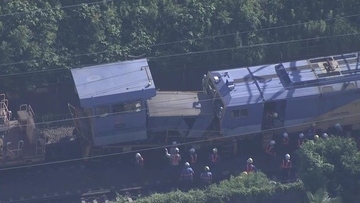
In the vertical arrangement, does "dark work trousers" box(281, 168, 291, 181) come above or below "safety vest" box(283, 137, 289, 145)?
below

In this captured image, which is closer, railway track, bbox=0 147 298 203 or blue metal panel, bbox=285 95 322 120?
railway track, bbox=0 147 298 203

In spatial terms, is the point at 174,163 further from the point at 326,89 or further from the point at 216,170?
the point at 326,89

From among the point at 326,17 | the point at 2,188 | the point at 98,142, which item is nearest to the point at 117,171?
the point at 98,142

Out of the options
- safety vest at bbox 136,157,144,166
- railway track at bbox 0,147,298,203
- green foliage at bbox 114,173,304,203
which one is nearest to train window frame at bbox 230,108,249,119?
railway track at bbox 0,147,298,203

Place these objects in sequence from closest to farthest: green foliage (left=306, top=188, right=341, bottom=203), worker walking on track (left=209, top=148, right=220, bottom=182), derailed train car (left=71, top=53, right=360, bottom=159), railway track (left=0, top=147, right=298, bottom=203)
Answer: green foliage (left=306, top=188, right=341, bottom=203) → railway track (left=0, top=147, right=298, bottom=203) → derailed train car (left=71, top=53, right=360, bottom=159) → worker walking on track (left=209, top=148, right=220, bottom=182)

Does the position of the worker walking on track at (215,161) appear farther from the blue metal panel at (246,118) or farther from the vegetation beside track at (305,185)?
the vegetation beside track at (305,185)

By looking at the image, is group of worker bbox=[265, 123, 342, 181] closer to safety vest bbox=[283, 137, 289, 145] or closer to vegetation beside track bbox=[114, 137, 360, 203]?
safety vest bbox=[283, 137, 289, 145]

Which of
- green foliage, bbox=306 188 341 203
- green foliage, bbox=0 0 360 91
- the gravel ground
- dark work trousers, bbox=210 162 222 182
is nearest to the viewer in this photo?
green foliage, bbox=306 188 341 203

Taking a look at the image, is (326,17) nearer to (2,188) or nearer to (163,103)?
(163,103)
